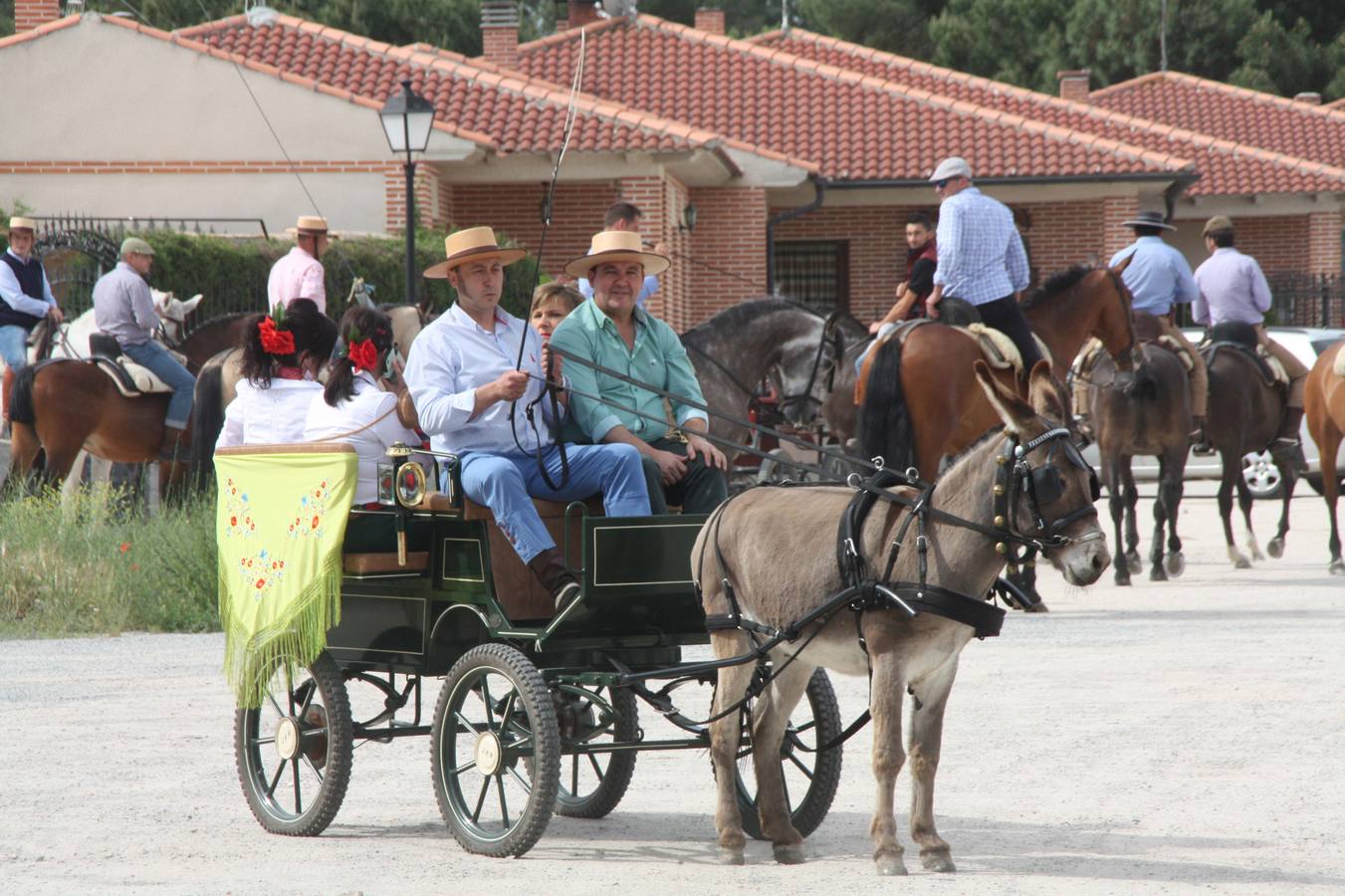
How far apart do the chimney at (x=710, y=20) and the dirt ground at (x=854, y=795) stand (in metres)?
33.4

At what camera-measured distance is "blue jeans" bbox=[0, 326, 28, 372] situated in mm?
16703

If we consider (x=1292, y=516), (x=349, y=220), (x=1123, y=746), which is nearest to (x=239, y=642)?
(x=1123, y=746)

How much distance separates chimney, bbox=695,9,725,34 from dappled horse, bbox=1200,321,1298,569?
2798 centimetres

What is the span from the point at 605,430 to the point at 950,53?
45.3m

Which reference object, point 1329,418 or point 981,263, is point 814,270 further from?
point 981,263

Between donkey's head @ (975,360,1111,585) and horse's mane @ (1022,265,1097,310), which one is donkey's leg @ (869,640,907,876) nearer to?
donkey's head @ (975,360,1111,585)

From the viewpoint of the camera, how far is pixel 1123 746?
27.1ft

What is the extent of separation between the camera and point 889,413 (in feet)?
40.0

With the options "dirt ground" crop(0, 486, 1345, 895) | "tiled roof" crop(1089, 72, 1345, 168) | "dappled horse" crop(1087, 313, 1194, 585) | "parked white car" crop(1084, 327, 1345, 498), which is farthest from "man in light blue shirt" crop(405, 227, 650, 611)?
"tiled roof" crop(1089, 72, 1345, 168)

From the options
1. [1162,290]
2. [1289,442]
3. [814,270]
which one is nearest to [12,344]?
[1162,290]

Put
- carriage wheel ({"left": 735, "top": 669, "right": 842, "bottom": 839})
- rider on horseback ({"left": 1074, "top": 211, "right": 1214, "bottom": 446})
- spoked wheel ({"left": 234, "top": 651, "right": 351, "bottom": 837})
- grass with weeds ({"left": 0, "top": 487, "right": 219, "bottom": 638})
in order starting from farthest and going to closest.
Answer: rider on horseback ({"left": 1074, "top": 211, "right": 1214, "bottom": 446}) < grass with weeds ({"left": 0, "top": 487, "right": 219, "bottom": 638}) < spoked wheel ({"left": 234, "top": 651, "right": 351, "bottom": 837}) < carriage wheel ({"left": 735, "top": 669, "right": 842, "bottom": 839})

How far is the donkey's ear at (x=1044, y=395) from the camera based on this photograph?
19.1 ft

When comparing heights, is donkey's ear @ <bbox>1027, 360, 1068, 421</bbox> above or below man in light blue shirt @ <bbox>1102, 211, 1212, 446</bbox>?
below

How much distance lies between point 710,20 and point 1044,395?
1526 inches
